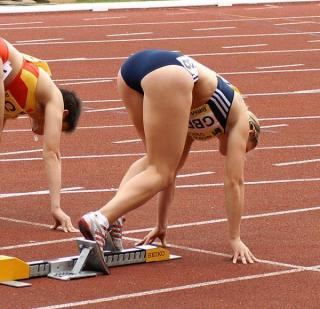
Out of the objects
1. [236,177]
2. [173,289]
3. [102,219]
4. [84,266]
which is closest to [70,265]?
[84,266]

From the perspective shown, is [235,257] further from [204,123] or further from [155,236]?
[204,123]

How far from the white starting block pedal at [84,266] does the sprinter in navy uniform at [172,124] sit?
152 millimetres

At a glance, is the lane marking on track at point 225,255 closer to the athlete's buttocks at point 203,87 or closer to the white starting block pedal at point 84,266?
the white starting block pedal at point 84,266

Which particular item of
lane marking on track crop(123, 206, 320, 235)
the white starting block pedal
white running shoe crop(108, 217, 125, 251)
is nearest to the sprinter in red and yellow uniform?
lane marking on track crop(123, 206, 320, 235)

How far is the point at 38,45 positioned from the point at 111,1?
974 cm

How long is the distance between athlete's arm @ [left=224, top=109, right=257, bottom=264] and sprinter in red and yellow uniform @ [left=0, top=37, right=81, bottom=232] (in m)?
1.77

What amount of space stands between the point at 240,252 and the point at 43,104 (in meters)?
2.50

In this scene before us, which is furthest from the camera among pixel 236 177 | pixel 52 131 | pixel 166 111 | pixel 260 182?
pixel 260 182

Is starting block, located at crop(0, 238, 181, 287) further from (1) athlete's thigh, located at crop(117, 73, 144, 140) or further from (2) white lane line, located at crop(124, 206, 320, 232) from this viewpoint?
(2) white lane line, located at crop(124, 206, 320, 232)

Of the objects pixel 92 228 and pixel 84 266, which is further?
pixel 84 266

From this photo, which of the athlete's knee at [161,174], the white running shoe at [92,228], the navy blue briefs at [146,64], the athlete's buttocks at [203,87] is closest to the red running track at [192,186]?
the white running shoe at [92,228]

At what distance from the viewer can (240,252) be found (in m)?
9.20

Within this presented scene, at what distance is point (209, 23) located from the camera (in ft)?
100

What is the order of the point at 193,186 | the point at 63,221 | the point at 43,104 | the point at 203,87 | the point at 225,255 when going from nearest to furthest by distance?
1. the point at 203,87
2. the point at 225,255
3. the point at 63,221
4. the point at 43,104
5. the point at 193,186
